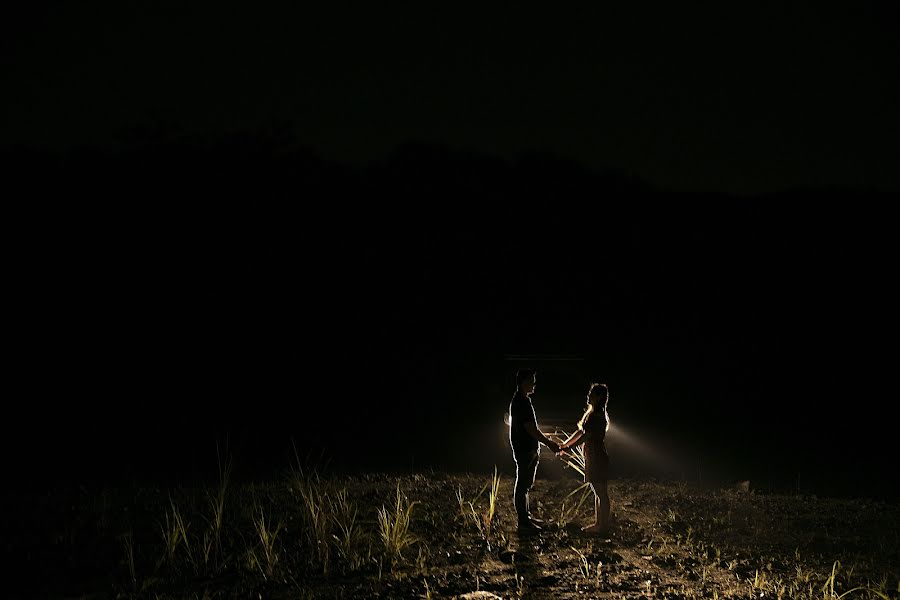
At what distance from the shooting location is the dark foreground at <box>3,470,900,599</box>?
23.5 feet

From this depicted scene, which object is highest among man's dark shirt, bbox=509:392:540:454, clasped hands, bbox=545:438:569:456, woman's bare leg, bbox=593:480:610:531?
man's dark shirt, bbox=509:392:540:454

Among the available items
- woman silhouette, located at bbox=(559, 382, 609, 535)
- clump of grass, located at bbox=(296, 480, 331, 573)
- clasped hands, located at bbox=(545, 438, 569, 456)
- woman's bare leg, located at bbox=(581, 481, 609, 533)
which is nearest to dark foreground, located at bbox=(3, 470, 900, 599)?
clump of grass, located at bbox=(296, 480, 331, 573)

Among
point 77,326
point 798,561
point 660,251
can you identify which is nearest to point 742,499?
point 798,561

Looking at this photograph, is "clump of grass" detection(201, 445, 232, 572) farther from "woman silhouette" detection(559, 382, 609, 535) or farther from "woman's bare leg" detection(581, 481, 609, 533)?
"woman's bare leg" detection(581, 481, 609, 533)

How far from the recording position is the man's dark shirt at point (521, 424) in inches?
357

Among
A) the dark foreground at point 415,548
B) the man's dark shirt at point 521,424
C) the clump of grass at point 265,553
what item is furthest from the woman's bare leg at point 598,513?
the clump of grass at point 265,553

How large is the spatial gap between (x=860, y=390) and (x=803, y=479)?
35.0 ft

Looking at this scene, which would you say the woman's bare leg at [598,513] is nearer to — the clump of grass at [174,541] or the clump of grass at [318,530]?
the clump of grass at [318,530]

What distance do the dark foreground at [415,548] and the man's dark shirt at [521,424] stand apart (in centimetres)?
73

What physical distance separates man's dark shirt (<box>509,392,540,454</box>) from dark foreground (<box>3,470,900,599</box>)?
28.6 inches

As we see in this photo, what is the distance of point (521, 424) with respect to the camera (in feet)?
29.9

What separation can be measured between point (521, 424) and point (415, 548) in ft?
5.75

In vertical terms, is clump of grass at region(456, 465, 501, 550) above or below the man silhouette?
below

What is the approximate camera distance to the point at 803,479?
56.7ft
